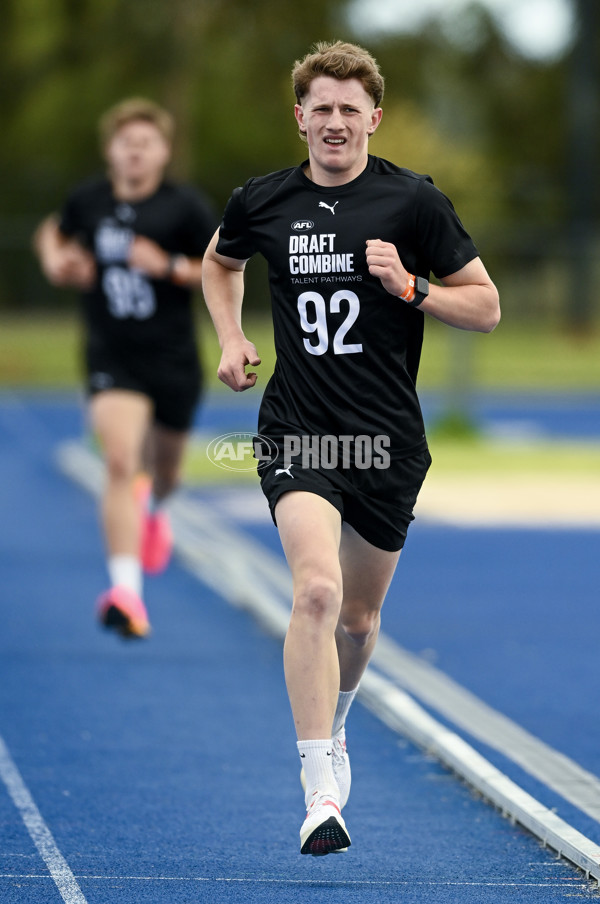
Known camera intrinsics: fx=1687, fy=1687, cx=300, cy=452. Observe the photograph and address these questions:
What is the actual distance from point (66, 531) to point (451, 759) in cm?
721

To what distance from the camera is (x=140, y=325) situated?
28.3ft

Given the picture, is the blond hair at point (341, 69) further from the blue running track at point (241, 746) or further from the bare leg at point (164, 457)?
the bare leg at point (164, 457)

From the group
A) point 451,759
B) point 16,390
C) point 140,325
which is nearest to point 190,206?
point 140,325

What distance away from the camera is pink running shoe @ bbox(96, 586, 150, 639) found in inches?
307

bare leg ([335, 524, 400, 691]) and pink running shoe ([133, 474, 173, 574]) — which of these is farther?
pink running shoe ([133, 474, 173, 574])

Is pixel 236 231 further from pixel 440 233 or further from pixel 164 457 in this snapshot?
pixel 164 457

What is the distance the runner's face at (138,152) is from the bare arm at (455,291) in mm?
3820

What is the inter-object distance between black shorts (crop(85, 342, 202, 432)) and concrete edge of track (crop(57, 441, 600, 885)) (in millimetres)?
1184

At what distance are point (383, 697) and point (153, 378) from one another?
247 centimetres

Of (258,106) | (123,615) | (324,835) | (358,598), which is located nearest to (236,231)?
(358,598)

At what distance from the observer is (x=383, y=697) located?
22.7 feet

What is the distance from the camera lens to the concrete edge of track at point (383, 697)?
5.04 meters

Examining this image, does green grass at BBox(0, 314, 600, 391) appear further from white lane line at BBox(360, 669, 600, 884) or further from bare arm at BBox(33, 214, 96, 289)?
white lane line at BBox(360, 669, 600, 884)

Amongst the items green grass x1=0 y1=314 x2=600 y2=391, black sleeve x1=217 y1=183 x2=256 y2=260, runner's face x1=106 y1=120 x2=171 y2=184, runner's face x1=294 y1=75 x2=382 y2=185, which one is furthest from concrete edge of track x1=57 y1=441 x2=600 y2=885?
green grass x1=0 y1=314 x2=600 y2=391
